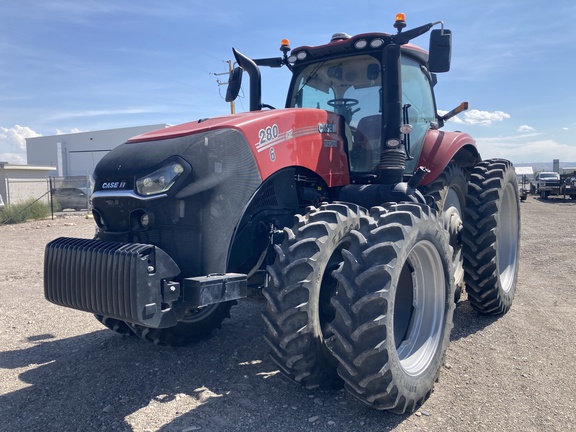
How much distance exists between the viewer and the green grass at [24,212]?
1923 centimetres

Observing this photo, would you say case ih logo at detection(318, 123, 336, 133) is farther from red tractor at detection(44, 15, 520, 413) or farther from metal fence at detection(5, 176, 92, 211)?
metal fence at detection(5, 176, 92, 211)

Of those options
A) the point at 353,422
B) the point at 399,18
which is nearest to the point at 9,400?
the point at 353,422

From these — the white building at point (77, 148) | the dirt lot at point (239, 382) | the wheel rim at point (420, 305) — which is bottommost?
the dirt lot at point (239, 382)

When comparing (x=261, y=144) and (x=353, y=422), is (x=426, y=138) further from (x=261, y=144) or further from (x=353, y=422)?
(x=353, y=422)

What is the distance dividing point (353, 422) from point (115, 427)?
5.09 feet

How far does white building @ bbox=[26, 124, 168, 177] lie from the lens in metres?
49.7

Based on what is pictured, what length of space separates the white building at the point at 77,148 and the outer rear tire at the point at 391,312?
152 ft

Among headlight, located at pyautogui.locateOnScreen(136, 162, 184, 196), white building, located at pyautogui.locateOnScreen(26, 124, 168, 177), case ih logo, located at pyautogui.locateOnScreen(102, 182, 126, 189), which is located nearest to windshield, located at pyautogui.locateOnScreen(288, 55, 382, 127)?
headlight, located at pyautogui.locateOnScreen(136, 162, 184, 196)

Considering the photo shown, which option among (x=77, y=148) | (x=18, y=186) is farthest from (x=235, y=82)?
(x=77, y=148)

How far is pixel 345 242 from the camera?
3594 millimetres

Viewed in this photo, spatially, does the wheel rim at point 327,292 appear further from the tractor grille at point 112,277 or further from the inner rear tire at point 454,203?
the inner rear tire at point 454,203

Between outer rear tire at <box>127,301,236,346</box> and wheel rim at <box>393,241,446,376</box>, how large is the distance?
172cm

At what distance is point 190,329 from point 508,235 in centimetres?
423

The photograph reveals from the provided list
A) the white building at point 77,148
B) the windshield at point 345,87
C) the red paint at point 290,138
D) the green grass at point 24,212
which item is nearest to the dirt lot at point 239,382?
the red paint at point 290,138
